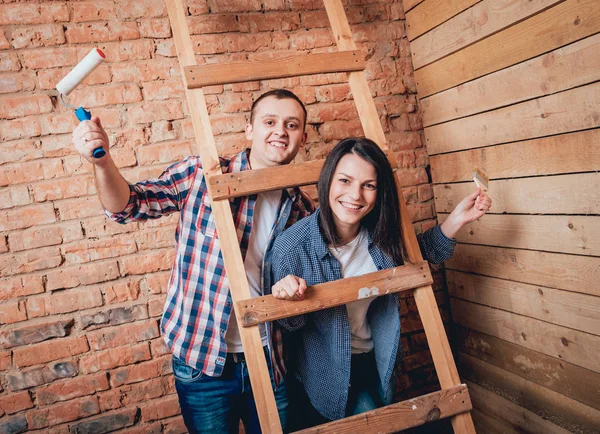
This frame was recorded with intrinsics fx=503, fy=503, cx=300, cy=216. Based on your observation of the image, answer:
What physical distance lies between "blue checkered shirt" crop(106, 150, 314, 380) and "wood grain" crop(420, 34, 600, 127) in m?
0.88

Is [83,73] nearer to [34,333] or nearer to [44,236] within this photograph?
[44,236]

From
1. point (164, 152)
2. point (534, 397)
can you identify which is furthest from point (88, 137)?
point (534, 397)

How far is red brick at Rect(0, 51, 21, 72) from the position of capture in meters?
1.75

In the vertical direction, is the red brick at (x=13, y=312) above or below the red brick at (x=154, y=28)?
below

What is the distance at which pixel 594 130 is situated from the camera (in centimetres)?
145

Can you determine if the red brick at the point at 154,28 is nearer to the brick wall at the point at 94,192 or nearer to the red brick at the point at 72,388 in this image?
the brick wall at the point at 94,192

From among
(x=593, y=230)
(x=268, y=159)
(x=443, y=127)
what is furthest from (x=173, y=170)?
(x=593, y=230)

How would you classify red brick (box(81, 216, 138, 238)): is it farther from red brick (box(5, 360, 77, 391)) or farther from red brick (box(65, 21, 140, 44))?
red brick (box(65, 21, 140, 44))

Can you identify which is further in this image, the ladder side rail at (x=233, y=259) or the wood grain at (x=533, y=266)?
the wood grain at (x=533, y=266)

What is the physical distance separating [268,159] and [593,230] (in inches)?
39.2

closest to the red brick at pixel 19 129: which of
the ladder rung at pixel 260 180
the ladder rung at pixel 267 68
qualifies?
the ladder rung at pixel 267 68

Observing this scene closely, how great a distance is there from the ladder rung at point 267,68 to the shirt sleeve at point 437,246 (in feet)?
1.97

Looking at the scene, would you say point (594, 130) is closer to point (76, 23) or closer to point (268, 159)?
point (268, 159)

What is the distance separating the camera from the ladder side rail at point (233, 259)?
1322 millimetres
